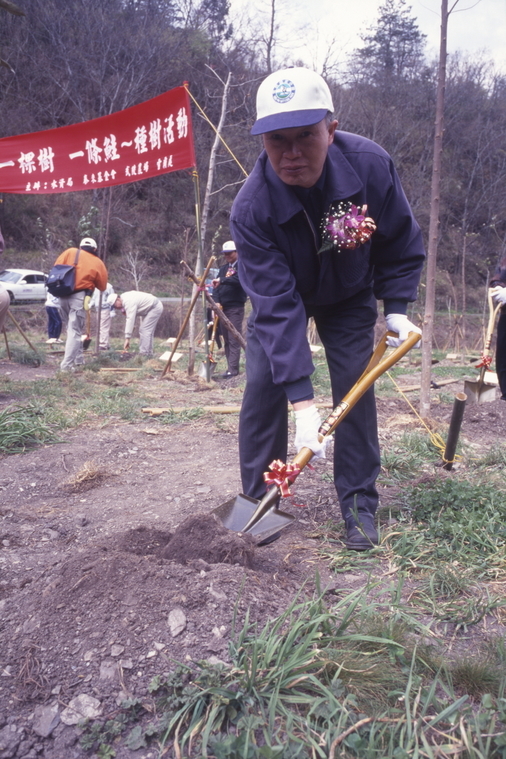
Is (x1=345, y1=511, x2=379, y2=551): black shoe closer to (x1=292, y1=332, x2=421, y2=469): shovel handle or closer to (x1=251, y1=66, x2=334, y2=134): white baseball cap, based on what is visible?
(x1=292, y1=332, x2=421, y2=469): shovel handle

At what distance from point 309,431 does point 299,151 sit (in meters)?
1.00

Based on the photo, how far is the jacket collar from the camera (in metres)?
2.35

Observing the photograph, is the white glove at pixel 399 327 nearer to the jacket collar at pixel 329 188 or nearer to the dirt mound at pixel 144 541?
the jacket collar at pixel 329 188

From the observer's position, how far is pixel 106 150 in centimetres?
843

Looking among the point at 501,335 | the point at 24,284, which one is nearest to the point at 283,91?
the point at 501,335

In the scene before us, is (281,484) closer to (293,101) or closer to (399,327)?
(399,327)

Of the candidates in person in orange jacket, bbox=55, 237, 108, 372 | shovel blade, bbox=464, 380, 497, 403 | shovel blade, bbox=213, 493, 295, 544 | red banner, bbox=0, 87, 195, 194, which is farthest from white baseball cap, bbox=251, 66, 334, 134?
person in orange jacket, bbox=55, 237, 108, 372

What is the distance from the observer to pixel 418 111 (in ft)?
99.5

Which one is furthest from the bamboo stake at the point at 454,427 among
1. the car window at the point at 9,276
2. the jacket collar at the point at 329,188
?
the car window at the point at 9,276

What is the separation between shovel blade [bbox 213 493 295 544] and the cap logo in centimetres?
149

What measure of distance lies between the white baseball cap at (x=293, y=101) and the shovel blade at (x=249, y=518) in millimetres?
1396

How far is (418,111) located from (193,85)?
1096cm

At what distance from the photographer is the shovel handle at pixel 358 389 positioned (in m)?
2.30

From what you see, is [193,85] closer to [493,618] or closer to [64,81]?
[64,81]
